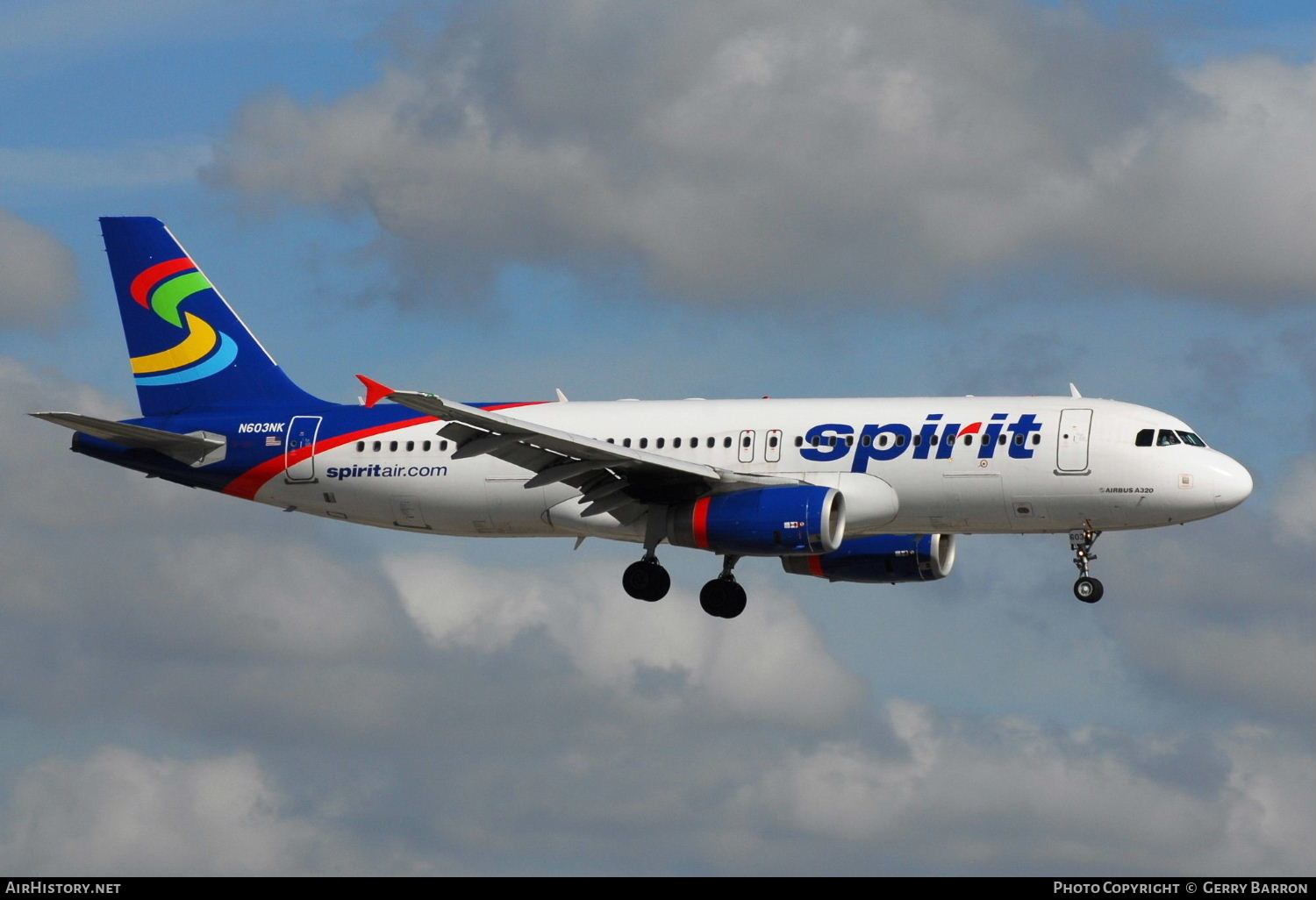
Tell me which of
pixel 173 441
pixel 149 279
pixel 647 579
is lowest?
pixel 647 579

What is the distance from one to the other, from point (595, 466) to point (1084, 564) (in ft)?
42.6

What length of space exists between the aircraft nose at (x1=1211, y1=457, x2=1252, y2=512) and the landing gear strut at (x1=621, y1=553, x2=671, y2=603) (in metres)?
14.4

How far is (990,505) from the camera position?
5078cm

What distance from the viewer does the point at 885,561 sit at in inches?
2270

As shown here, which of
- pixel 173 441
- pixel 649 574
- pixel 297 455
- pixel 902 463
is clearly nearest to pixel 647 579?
pixel 649 574

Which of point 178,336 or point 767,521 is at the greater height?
point 178,336

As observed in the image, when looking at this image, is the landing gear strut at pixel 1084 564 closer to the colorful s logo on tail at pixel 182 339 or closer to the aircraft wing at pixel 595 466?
the aircraft wing at pixel 595 466

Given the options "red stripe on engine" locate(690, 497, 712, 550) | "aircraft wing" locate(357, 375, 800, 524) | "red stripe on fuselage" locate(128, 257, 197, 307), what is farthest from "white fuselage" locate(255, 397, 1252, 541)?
"red stripe on fuselage" locate(128, 257, 197, 307)

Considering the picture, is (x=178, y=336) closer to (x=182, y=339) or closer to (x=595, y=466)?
(x=182, y=339)

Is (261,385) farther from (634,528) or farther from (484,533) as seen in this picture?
(634,528)

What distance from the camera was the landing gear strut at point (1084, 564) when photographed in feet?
169

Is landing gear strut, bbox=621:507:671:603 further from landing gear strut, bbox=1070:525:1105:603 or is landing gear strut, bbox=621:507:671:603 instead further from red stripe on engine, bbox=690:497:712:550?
landing gear strut, bbox=1070:525:1105:603
